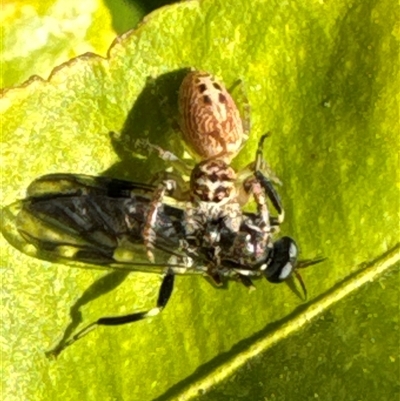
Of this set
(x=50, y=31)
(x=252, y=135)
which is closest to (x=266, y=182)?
(x=252, y=135)

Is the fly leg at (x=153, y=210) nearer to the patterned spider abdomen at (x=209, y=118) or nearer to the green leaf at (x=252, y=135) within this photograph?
the patterned spider abdomen at (x=209, y=118)

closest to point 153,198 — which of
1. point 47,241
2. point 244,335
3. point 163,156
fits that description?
point 163,156

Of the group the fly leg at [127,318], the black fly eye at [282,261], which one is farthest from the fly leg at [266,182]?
the fly leg at [127,318]

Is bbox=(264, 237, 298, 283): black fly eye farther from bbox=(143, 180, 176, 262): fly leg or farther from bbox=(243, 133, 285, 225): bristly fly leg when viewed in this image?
bbox=(143, 180, 176, 262): fly leg

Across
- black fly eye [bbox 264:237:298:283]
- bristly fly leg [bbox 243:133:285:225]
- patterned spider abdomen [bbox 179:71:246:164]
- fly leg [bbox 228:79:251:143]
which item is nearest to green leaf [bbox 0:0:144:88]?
patterned spider abdomen [bbox 179:71:246:164]

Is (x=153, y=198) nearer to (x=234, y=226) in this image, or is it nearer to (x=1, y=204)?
(x=234, y=226)

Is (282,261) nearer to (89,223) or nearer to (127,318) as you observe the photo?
(127,318)
